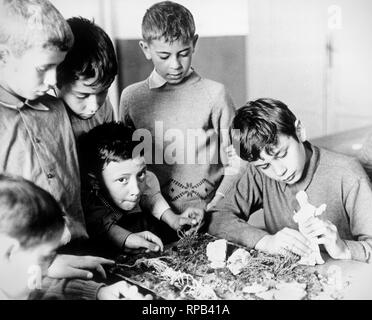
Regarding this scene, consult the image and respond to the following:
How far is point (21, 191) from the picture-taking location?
5.39 feet

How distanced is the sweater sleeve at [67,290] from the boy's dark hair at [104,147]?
32 cm

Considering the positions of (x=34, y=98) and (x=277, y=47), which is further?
(x=277, y=47)

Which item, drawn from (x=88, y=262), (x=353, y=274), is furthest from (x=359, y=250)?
(x=88, y=262)

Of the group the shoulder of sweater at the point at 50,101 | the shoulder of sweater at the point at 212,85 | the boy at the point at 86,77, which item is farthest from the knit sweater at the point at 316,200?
the shoulder of sweater at the point at 50,101

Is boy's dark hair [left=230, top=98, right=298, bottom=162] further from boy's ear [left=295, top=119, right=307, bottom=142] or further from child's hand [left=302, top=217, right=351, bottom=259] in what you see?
child's hand [left=302, top=217, right=351, bottom=259]

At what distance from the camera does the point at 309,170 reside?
1687 millimetres

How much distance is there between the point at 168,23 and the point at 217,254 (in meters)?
0.70

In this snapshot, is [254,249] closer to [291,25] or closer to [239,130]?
[239,130]

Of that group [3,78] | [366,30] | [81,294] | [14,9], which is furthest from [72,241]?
[366,30]

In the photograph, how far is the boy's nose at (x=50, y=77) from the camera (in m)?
1.65

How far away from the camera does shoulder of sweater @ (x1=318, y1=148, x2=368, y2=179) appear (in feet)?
5.48

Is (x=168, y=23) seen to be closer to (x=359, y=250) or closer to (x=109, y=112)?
(x=109, y=112)

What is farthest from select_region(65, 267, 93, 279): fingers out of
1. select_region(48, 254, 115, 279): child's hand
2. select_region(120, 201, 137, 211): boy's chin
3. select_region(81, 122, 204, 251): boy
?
select_region(120, 201, 137, 211): boy's chin

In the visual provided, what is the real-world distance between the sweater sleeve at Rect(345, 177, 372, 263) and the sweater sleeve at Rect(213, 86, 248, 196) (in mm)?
331
